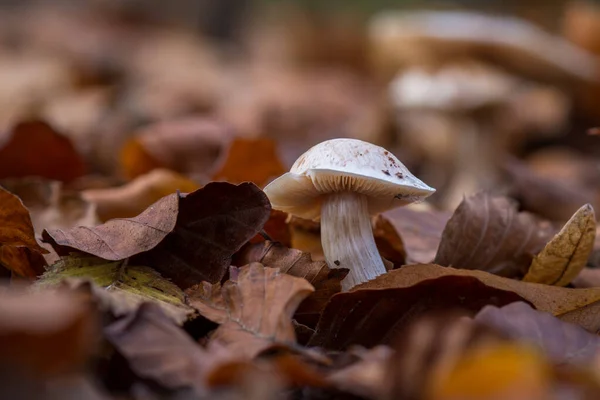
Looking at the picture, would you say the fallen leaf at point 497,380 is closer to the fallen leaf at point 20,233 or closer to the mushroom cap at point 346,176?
the mushroom cap at point 346,176

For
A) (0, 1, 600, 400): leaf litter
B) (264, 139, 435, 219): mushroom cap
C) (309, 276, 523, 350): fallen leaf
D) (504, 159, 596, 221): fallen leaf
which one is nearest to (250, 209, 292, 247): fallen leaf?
(0, 1, 600, 400): leaf litter

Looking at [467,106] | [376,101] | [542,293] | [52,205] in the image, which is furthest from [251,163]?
[376,101]

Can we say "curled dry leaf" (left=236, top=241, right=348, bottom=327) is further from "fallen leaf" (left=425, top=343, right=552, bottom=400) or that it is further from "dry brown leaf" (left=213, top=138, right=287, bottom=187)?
"dry brown leaf" (left=213, top=138, right=287, bottom=187)

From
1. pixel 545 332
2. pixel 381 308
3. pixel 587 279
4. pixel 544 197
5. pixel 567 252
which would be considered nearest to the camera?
pixel 545 332

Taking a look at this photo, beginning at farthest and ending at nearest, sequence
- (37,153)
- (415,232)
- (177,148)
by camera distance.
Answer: (177,148)
(37,153)
(415,232)

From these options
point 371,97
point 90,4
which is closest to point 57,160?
point 371,97

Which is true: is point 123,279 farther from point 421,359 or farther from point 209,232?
point 421,359

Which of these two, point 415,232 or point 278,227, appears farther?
point 415,232
